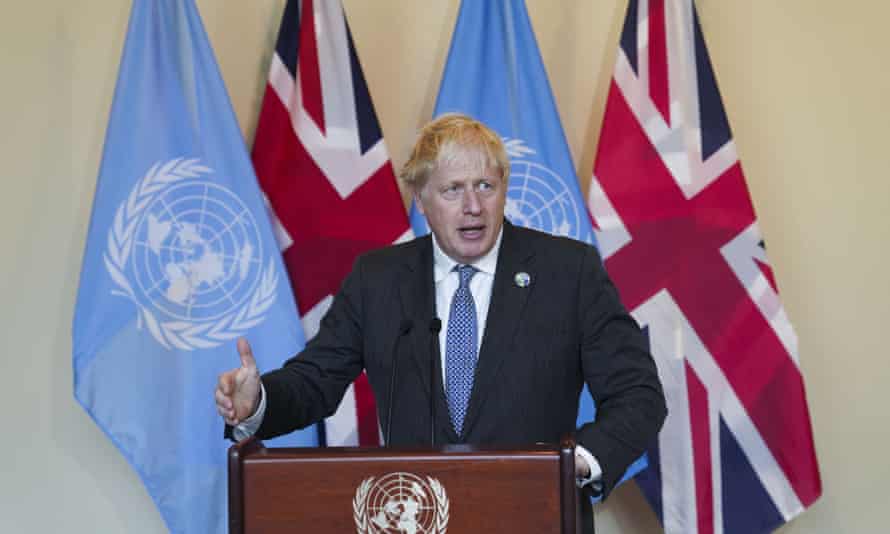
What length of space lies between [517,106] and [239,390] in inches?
70.6

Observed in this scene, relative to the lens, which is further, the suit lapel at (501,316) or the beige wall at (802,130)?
the beige wall at (802,130)

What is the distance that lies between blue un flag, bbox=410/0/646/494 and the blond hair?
1.12m

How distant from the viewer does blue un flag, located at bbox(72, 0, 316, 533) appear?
3.07 meters

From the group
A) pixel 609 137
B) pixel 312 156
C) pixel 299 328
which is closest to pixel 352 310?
pixel 299 328

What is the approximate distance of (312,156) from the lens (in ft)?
10.9

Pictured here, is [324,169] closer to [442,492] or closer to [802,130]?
[802,130]

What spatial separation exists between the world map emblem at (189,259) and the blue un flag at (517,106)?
21.7 inches

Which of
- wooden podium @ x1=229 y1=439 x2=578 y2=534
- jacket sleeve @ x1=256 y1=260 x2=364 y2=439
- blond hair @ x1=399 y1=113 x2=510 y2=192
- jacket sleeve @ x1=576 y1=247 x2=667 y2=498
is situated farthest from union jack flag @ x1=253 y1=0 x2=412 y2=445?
wooden podium @ x1=229 y1=439 x2=578 y2=534

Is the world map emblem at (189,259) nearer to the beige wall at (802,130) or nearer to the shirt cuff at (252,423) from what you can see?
the beige wall at (802,130)

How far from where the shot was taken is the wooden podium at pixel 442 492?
155cm

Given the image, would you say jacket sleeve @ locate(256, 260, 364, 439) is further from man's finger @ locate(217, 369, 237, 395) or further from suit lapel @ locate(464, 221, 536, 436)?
suit lapel @ locate(464, 221, 536, 436)

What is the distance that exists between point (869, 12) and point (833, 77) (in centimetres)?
27

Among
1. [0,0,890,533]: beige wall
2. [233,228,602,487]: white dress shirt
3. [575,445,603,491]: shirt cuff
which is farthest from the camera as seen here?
[0,0,890,533]: beige wall

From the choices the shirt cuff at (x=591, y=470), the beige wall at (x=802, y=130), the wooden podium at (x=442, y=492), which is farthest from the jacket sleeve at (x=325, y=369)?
the beige wall at (x=802, y=130)
